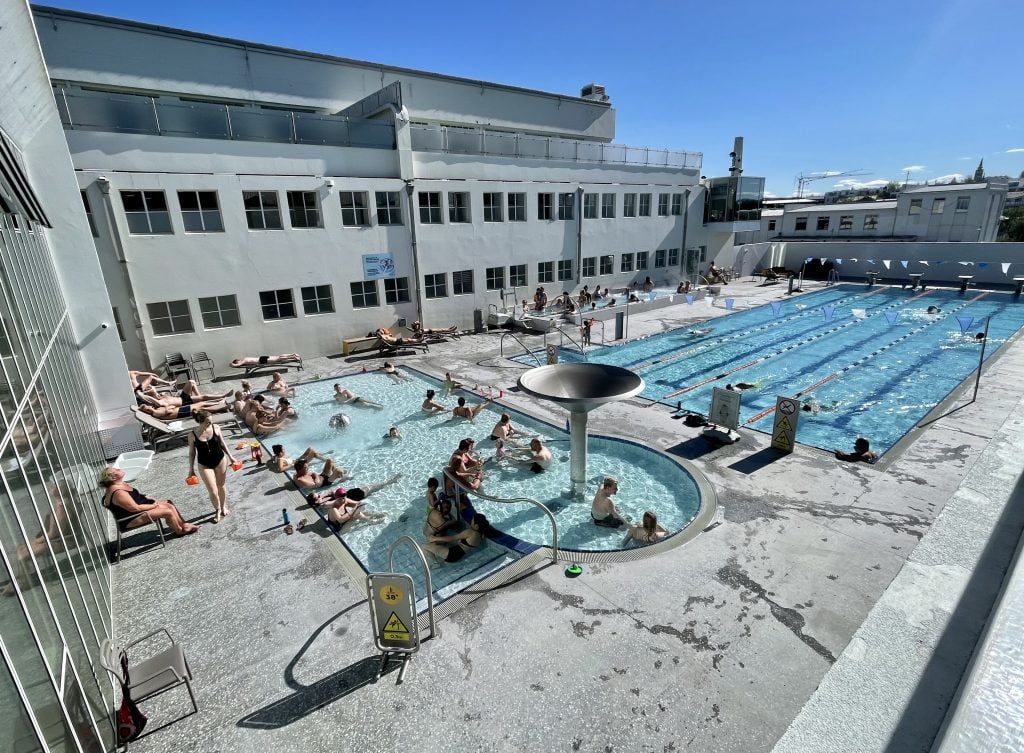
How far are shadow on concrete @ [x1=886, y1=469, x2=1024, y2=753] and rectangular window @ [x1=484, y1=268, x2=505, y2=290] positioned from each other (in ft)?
67.5

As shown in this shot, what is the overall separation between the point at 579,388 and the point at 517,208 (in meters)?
17.6

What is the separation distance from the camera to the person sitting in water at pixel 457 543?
7.88 metres

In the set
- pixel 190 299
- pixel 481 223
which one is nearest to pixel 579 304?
pixel 481 223

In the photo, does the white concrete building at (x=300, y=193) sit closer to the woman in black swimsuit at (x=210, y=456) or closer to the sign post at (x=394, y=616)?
the woman in black swimsuit at (x=210, y=456)

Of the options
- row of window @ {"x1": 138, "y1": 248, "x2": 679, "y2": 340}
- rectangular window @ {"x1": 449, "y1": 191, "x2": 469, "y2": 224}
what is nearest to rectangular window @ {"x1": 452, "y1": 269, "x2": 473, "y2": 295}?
row of window @ {"x1": 138, "y1": 248, "x2": 679, "y2": 340}

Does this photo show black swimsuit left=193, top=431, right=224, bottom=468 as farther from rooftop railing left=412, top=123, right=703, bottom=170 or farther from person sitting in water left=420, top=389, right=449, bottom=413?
rooftop railing left=412, top=123, right=703, bottom=170

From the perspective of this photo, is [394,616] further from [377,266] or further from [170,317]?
[377,266]

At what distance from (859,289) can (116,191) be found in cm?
3918

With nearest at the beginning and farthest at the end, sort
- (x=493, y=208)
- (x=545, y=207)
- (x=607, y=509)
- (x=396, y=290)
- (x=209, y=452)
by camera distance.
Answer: (x=209, y=452), (x=607, y=509), (x=396, y=290), (x=493, y=208), (x=545, y=207)

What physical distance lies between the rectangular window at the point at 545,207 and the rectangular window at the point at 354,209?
A: 936 centimetres

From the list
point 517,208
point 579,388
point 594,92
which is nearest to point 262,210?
point 517,208

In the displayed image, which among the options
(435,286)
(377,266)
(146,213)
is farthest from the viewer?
(435,286)

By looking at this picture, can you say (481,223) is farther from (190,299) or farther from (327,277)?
(190,299)

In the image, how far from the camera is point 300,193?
60.8ft
